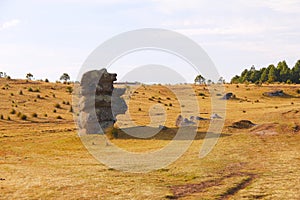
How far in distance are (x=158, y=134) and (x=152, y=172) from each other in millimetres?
16895

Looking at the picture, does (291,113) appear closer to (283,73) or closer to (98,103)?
(98,103)

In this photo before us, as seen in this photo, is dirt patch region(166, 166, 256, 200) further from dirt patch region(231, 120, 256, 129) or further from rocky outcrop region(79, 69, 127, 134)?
rocky outcrop region(79, 69, 127, 134)

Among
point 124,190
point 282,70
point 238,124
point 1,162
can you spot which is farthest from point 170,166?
point 282,70

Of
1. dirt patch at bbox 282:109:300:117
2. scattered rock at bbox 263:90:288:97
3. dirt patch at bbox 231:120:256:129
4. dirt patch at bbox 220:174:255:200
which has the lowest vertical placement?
dirt patch at bbox 220:174:255:200

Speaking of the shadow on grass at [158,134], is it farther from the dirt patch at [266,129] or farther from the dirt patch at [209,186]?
the dirt patch at [209,186]

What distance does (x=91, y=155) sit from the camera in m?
32.6

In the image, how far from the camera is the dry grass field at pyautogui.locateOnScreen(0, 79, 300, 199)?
20.7 metres

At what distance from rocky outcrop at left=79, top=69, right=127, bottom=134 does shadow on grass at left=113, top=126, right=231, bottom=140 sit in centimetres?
241

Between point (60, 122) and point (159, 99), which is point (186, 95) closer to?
point (159, 99)

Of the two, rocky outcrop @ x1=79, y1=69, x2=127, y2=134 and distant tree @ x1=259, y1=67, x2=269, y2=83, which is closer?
rocky outcrop @ x1=79, y1=69, x2=127, y2=134

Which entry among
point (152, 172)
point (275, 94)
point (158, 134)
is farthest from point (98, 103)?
point (275, 94)

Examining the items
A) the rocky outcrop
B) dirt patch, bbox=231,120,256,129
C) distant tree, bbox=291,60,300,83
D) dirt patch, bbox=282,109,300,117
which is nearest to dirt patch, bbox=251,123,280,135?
dirt patch, bbox=231,120,256,129

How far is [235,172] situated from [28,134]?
24.6 m

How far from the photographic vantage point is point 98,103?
45.9 metres
